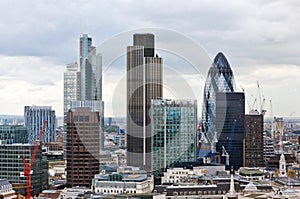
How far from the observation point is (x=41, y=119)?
85.0 meters

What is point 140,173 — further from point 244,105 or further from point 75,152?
point 244,105

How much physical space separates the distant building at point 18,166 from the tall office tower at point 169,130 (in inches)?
A: 417

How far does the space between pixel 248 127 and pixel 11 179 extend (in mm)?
32102

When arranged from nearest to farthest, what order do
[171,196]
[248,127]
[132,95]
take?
1. [171,196]
2. [132,95]
3. [248,127]

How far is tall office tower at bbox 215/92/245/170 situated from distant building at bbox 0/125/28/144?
20894 mm

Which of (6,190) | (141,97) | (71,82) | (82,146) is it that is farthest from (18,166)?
(71,82)

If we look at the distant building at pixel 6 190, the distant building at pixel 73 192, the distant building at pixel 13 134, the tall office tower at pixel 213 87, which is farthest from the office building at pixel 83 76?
the distant building at pixel 6 190

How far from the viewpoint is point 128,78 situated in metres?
52.7

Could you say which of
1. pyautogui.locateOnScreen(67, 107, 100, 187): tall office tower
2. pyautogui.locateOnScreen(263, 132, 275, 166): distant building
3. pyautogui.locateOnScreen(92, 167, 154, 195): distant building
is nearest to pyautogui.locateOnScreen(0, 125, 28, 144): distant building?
pyautogui.locateOnScreen(67, 107, 100, 187): tall office tower

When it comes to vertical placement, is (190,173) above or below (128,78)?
below

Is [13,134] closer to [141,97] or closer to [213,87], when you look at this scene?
[141,97]

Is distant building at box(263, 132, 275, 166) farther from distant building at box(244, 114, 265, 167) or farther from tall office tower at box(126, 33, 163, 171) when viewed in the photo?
tall office tower at box(126, 33, 163, 171)

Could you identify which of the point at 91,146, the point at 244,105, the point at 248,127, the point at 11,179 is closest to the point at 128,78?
the point at 91,146

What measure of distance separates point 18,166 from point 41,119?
44508mm
